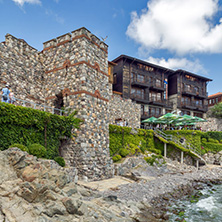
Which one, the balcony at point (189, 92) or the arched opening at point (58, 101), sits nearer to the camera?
the arched opening at point (58, 101)

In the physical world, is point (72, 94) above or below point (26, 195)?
above

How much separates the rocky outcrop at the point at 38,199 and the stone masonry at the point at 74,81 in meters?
5.06

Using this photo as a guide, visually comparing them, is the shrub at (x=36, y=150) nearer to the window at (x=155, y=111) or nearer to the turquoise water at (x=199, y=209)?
the turquoise water at (x=199, y=209)

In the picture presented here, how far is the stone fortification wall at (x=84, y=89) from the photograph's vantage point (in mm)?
13977

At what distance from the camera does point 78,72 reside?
14.6 m

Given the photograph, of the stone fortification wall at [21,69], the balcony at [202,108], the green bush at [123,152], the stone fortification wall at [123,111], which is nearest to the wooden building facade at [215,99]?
the balcony at [202,108]

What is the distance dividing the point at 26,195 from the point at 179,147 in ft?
71.1

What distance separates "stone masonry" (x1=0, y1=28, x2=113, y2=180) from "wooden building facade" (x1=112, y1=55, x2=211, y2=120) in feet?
54.3

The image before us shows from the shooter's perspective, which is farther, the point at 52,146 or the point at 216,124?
the point at 216,124

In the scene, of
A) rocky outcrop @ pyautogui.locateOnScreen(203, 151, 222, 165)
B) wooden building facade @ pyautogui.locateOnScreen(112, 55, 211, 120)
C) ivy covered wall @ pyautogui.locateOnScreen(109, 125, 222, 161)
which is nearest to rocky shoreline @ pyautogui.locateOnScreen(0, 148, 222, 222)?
ivy covered wall @ pyautogui.locateOnScreen(109, 125, 222, 161)

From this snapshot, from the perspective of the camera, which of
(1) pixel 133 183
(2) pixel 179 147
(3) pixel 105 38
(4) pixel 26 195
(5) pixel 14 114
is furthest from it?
(2) pixel 179 147

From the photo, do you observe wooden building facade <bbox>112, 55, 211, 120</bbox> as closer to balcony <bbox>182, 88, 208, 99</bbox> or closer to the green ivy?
balcony <bbox>182, 88, 208, 99</bbox>

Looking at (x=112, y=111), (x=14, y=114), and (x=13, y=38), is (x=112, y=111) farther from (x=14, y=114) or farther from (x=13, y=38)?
(x=14, y=114)

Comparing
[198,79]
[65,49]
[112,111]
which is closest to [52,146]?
[65,49]
